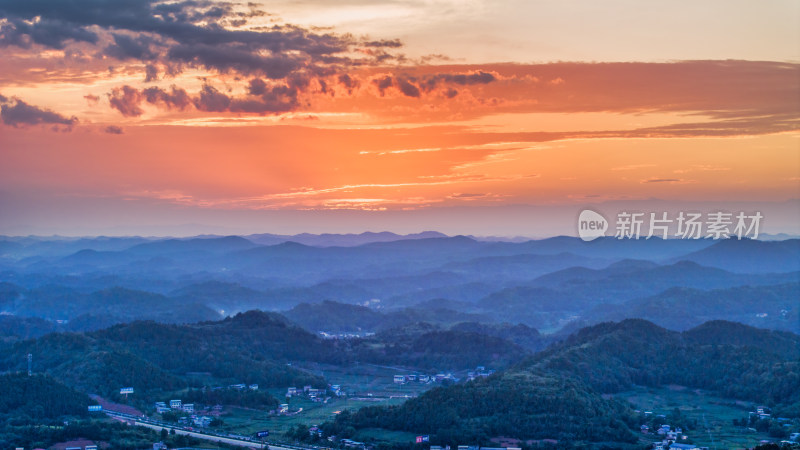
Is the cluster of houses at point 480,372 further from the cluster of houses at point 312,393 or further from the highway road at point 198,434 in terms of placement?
the highway road at point 198,434

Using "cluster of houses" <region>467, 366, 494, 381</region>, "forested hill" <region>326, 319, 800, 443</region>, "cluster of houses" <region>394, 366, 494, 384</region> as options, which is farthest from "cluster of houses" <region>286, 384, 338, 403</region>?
"forested hill" <region>326, 319, 800, 443</region>

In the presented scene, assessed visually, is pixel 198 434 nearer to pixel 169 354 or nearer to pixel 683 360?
pixel 169 354

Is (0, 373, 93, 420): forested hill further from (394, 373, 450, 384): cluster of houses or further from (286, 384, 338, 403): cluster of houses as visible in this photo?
(394, 373, 450, 384): cluster of houses

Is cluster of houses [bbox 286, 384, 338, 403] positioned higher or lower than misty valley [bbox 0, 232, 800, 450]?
lower

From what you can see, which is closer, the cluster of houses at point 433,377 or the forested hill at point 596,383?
the forested hill at point 596,383

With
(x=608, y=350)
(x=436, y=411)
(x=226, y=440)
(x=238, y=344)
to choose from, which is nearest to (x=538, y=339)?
(x=608, y=350)

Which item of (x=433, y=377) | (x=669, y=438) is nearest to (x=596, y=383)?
(x=669, y=438)

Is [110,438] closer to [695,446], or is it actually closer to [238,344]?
[695,446]

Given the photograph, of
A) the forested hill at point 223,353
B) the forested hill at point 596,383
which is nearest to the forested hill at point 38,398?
the forested hill at point 223,353
